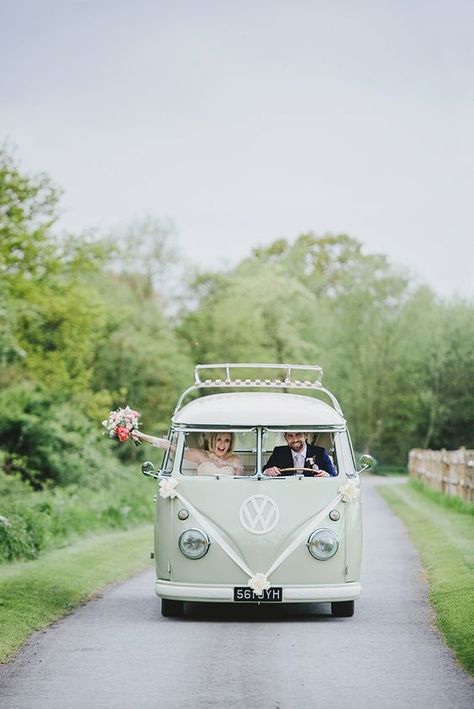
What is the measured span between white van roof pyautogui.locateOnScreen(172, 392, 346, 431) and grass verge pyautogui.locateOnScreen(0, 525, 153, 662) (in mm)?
2520

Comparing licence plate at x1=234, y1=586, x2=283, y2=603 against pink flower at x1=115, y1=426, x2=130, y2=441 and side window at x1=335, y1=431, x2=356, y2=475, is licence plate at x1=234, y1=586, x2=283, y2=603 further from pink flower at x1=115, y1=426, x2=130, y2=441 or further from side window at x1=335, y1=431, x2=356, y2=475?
pink flower at x1=115, y1=426, x2=130, y2=441

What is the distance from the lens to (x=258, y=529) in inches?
506

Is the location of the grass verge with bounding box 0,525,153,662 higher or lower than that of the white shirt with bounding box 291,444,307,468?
lower

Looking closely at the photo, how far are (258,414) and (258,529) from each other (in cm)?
138

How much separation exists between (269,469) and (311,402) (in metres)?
1.12

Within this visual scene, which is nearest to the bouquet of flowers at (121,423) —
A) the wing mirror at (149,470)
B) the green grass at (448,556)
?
the wing mirror at (149,470)

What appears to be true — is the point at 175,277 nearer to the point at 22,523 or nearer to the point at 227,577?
the point at 22,523

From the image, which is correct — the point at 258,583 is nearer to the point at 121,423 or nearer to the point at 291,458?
the point at 291,458

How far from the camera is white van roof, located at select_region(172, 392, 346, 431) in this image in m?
13.7

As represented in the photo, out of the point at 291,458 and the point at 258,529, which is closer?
the point at 258,529

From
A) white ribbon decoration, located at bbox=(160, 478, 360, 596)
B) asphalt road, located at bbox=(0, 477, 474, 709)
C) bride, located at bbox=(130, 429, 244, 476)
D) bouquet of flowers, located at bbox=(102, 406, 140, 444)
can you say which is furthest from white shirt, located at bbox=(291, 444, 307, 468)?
bouquet of flowers, located at bbox=(102, 406, 140, 444)

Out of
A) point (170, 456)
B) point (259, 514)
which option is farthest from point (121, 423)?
point (259, 514)

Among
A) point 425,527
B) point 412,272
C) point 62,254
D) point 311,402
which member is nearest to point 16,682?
point 311,402

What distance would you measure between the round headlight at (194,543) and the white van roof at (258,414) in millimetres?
1320
